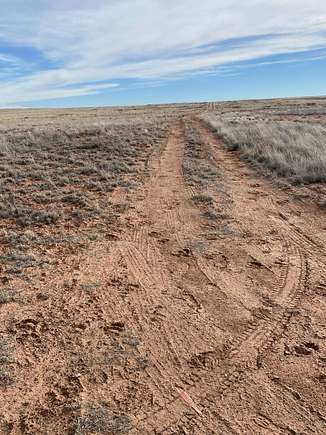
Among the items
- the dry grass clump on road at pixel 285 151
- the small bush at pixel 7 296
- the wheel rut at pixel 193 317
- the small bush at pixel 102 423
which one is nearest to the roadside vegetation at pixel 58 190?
the small bush at pixel 7 296

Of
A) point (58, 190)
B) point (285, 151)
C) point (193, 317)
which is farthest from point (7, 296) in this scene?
point (285, 151)

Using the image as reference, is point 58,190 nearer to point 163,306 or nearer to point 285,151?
point 163,306

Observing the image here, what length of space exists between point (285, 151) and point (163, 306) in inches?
415

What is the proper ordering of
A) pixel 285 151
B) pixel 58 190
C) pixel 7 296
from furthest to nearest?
pixel 285 151 < pixel 58 190 < pixel 7 296

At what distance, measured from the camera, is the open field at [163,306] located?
369cm

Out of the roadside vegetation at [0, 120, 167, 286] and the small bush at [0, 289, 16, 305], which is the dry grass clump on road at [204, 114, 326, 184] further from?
the small bush at [0, 289, 16, 305]

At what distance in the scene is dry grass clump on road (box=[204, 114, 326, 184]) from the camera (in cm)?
1165

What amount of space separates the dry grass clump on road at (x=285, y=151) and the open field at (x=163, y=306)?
19cm

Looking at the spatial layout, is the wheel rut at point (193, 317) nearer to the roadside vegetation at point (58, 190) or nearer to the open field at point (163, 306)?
the open field at point (163, 306)

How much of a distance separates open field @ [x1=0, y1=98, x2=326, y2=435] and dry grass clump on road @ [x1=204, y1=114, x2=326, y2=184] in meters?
0.19

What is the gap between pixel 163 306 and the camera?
17.4 ft

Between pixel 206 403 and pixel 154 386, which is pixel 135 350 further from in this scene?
pixel 206 403

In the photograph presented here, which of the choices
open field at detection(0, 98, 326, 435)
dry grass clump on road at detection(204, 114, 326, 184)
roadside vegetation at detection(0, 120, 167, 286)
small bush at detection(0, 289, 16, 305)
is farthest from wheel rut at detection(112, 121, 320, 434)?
dry grass clump on road at detection(204, 114, 326, 184)

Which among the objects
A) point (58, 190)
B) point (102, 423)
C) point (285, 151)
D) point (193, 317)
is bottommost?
point (102, 423)
